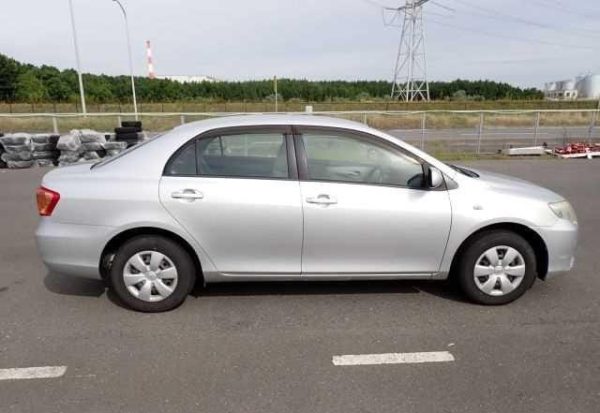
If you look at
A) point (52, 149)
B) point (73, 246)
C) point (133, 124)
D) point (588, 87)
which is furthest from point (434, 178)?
point (588, 87)

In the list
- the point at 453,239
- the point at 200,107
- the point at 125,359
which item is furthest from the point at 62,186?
the point at 200,107

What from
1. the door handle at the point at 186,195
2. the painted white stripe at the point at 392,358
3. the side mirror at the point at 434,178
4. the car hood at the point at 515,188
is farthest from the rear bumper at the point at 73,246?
the car hood at the point at 515,188

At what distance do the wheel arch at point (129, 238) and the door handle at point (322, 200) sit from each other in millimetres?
1031

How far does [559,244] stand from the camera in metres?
3.56

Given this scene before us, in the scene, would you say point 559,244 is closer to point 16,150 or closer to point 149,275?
point 149,275

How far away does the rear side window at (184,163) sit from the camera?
340 cm

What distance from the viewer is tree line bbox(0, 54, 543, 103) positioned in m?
66.2

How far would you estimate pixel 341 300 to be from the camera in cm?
372

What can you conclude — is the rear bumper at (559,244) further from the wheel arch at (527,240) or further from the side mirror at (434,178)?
the side mirror at (434,178)

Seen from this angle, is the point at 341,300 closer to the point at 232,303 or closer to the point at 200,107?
the point at 232,303

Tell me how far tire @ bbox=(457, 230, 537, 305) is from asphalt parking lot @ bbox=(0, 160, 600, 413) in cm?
13

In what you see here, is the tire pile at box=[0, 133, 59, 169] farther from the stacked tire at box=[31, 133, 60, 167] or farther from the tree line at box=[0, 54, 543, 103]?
the tree line at box=[0, 54, 543, 103]

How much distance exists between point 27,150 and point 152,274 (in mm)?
Result: 10020

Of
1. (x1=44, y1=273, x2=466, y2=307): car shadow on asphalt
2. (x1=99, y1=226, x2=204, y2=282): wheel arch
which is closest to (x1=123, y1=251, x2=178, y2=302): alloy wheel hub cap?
(x1=99, y1=226, x2=204, y2=282): wheel arch
